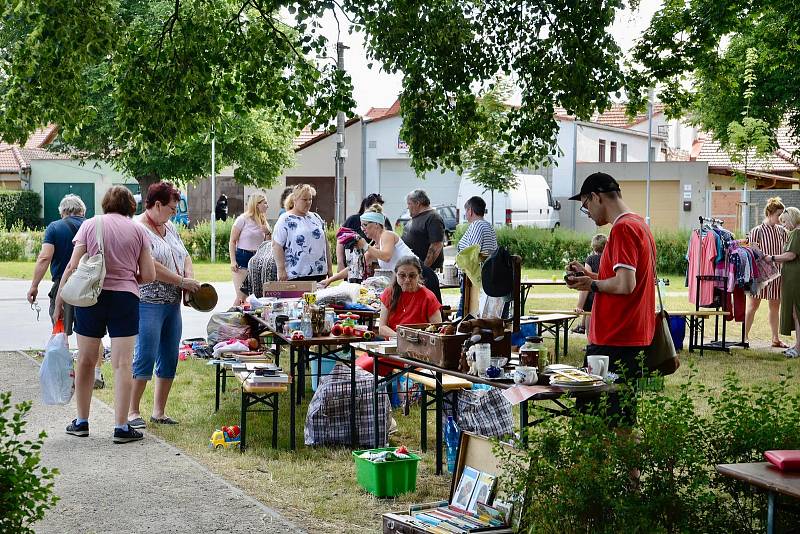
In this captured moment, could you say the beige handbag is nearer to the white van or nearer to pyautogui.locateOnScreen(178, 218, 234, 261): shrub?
pyautogui.locateOnScreen(178, 218, 234, 261): shrub

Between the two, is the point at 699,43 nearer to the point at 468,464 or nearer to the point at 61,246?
the point at 468,464

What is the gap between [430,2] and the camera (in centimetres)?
782

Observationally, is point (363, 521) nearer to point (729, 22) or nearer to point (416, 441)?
point (416, 441)

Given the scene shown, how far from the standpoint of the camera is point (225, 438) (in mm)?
7309

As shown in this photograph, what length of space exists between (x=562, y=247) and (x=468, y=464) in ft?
65.4

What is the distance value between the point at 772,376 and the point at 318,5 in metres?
6.22

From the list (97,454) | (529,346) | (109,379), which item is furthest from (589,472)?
(109,379)

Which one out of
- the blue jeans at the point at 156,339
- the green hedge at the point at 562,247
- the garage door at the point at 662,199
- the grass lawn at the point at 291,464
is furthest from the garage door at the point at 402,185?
the blue jeans at the point at 156,339

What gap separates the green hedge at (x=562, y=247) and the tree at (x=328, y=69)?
15.7 meters

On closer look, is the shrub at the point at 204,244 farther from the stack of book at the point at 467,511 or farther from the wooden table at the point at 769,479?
the wooden table at the point at 769,479

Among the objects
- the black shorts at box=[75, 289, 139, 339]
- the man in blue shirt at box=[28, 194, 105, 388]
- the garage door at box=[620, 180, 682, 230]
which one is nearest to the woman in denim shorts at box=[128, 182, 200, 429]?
the black shorts at box=[75, 289, 139, 339]

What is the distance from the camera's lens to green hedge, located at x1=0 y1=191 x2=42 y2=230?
1684 inches

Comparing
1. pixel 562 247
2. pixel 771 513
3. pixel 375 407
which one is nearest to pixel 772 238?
pixel 375 407

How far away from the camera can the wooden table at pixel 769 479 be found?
354 centimetres
